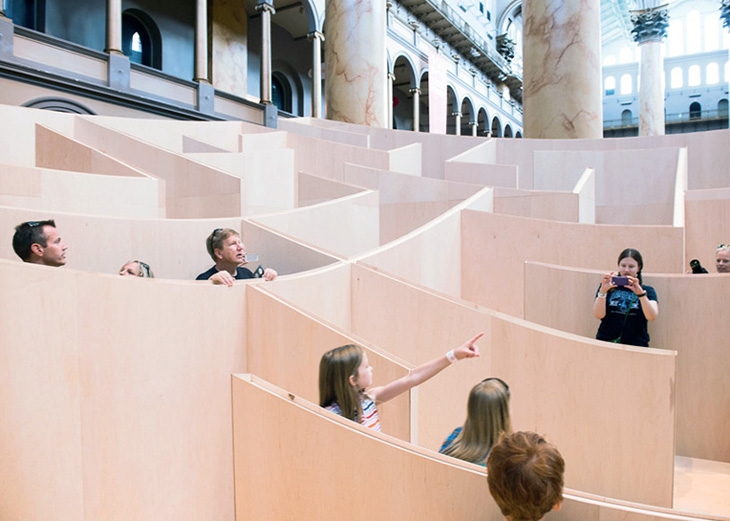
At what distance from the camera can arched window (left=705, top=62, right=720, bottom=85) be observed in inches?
1368

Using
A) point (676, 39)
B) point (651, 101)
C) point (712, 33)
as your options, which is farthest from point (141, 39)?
point (712, 33)

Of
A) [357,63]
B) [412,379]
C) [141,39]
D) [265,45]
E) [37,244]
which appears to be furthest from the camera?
[141,39]

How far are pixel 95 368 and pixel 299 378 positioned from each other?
74 cm

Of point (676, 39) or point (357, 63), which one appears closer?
point (357, 63)

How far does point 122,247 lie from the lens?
3354 millimetres

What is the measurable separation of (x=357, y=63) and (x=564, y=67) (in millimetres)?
4250

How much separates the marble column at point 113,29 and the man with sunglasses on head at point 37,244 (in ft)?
27.2

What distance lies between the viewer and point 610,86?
38.5m

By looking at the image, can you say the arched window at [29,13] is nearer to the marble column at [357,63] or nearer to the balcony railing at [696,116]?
the marble column at [357,63]

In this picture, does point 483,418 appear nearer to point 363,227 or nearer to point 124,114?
point 363,227

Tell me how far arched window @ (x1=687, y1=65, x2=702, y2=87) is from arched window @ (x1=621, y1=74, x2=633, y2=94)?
318 cm

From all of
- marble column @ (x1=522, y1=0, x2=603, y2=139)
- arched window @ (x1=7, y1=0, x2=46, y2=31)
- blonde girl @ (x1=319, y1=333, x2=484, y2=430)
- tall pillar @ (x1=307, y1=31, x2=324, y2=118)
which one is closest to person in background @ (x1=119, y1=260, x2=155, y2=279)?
blonde girl @ (x1=319, y1=333, x2=484, y2=430)

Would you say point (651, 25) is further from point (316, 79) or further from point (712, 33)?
point (316, 79)

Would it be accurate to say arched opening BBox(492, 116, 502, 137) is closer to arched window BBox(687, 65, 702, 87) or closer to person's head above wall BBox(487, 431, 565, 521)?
arched window BBox(687, 65, 702, 87)
